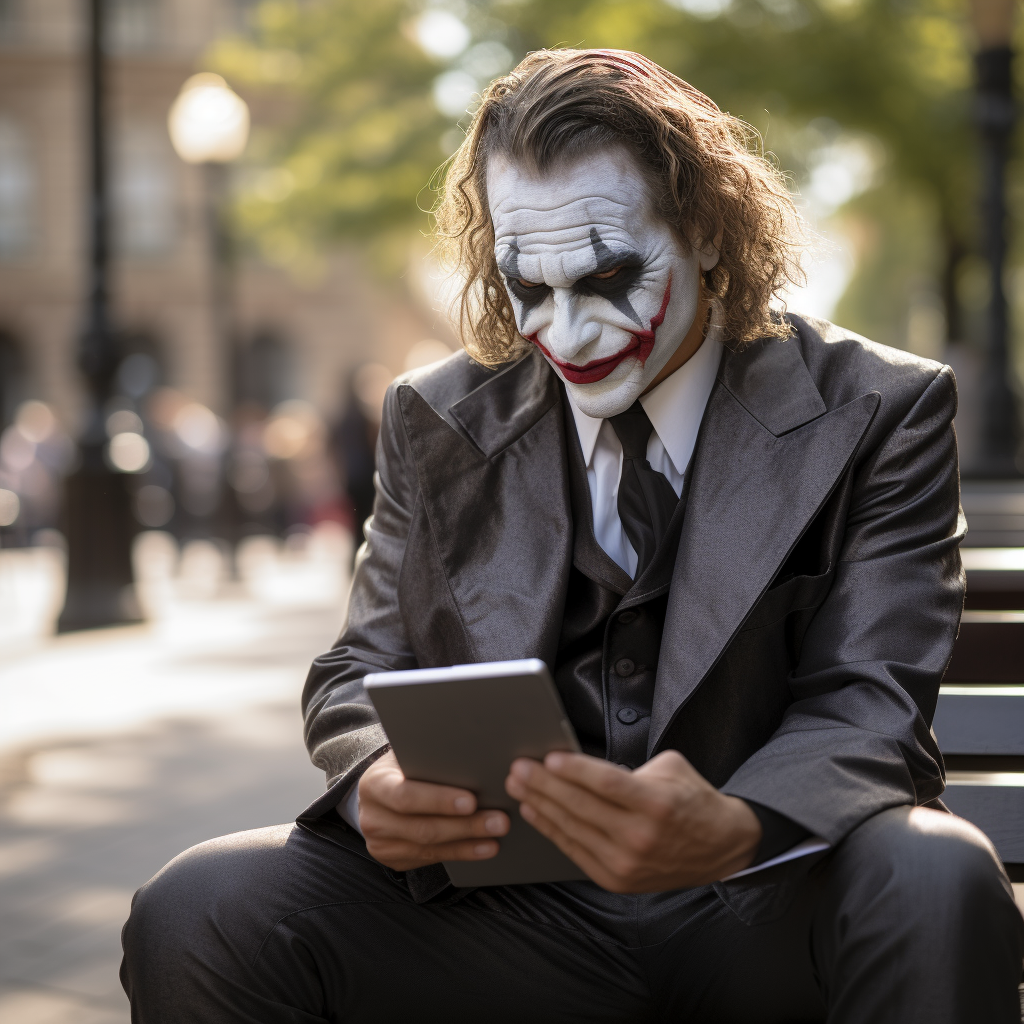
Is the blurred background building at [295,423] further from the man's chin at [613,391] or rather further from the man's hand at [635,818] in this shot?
the man's hand at [635,818]

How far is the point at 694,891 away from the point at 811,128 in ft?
49.2

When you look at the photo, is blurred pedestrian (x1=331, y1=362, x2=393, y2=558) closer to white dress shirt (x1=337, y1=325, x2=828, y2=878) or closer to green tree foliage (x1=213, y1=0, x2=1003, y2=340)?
green tree foliage (x1=213, y1=0, x2=1003, y2=340)

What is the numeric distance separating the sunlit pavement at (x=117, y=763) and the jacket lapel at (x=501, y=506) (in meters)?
1.51

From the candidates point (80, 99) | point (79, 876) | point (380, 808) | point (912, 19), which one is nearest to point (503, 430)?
point (380, 808)

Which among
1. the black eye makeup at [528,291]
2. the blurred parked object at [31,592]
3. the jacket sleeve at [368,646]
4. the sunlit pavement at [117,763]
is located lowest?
the blurred parked object at [31,592]

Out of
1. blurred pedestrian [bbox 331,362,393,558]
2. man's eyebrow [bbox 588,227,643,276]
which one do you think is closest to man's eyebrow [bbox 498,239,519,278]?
man's eyebrow [bbox 588,227,643,276]

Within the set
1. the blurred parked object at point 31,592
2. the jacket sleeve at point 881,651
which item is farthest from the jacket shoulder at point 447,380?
the blurred parked object at point 31,592

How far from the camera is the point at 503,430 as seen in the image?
92.0 inches

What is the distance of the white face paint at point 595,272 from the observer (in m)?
2.12

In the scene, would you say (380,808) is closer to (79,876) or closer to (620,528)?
(620,528)

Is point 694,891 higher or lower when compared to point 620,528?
Answer: lower

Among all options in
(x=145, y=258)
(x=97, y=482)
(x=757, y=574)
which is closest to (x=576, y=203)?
(x=757, y=574)

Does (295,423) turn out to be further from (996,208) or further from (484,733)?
(484,733)

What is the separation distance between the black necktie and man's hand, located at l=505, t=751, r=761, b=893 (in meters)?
0.53
